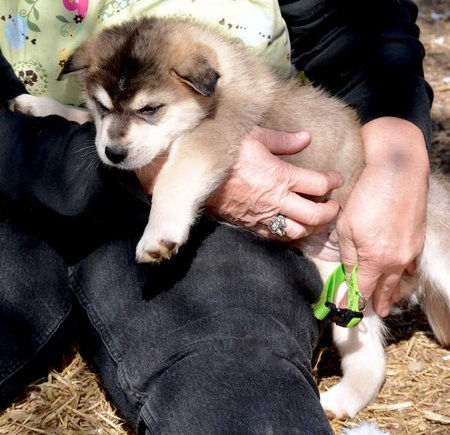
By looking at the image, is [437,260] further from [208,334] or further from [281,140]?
[208,334]

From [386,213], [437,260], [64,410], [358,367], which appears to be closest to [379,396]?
[358,367]

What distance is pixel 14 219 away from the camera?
9.26ft

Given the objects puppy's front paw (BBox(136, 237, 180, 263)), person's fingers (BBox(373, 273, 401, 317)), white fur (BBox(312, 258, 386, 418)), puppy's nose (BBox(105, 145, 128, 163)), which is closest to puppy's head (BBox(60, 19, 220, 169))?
puppy's nose (BBox(105, 145, 128, 163))

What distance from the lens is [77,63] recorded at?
2.66 meters

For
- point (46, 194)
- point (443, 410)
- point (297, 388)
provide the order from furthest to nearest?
1. point (443, 410)
2. point (46, 194)
3. point (297, 388)

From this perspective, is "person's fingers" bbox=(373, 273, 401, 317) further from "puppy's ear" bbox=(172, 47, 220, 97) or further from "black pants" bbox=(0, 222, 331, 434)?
"puppy's ear" bbox=(172, 47, 220, 97)

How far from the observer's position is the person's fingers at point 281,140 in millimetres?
2635

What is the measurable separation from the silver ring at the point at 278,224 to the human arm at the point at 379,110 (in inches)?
8.6

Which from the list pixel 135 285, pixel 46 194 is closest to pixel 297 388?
pixel 135 285

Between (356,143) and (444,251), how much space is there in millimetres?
526

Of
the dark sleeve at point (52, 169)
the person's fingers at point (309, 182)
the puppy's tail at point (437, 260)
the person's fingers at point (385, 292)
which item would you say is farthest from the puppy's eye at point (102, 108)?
the puppy's tail at point (437, 260)

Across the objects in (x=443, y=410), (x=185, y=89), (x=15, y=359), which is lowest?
(x=443, y=410)

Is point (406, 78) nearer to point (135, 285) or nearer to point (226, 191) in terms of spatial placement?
point (226, 191)

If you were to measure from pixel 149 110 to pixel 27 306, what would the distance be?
83cm
